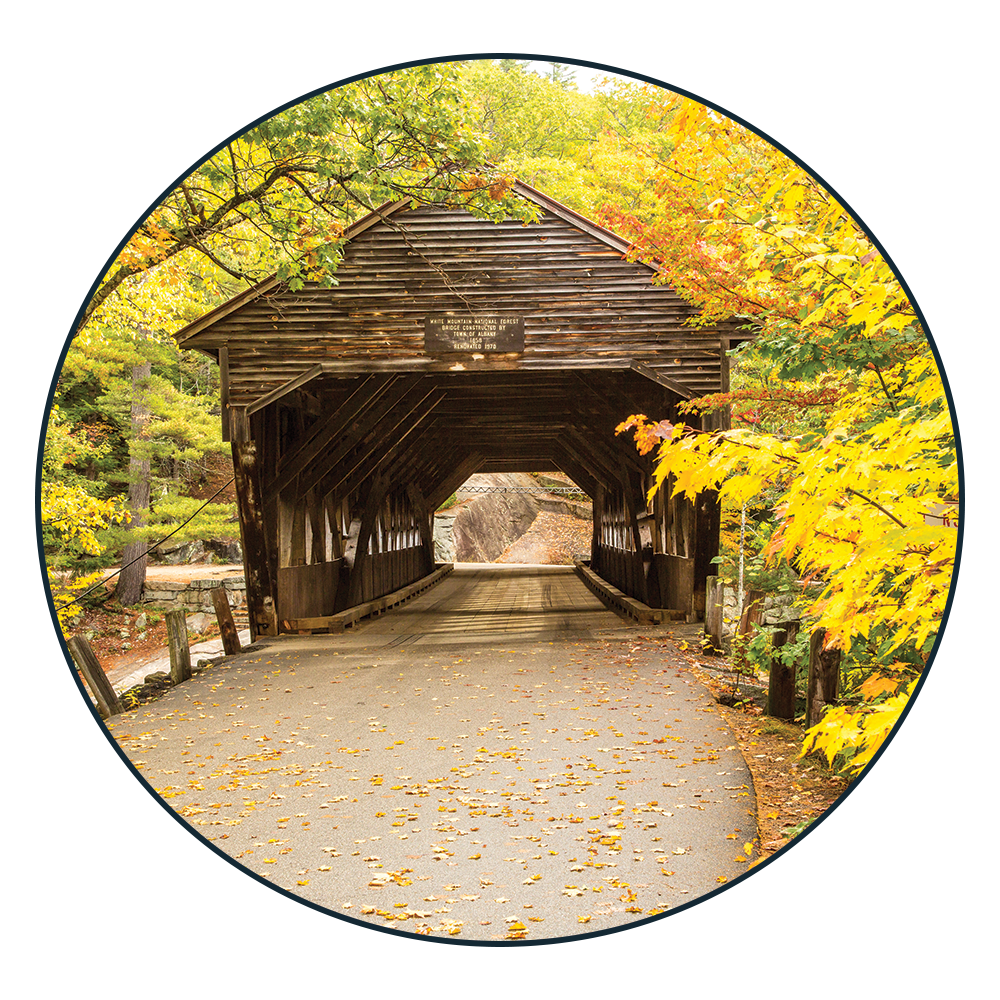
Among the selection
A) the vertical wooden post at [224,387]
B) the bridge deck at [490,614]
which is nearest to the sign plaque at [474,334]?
the vertical wooden post at [224,387]

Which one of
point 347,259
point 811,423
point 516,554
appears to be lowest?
point 516,554

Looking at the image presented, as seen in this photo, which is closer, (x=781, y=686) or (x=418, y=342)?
(x=781, y=686)

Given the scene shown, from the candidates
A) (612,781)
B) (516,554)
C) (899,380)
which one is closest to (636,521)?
(612,781)

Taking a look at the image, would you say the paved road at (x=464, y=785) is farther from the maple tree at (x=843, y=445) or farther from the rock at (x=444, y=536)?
the rock at (x=444, y=536)

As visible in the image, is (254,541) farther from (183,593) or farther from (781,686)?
(781,686)

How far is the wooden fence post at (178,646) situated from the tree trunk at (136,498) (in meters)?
2.05

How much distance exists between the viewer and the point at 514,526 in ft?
144

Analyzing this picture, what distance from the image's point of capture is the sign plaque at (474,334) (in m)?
10.7

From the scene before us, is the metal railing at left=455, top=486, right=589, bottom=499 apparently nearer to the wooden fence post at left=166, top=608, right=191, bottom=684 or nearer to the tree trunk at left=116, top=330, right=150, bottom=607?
the wooden fence post at left=166, top=608, right=191, bottom=684

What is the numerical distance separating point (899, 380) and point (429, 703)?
199 inches

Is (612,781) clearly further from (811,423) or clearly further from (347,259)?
(347,259)

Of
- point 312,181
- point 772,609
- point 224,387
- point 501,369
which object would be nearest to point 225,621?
point 224,387

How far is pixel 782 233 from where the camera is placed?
391cm

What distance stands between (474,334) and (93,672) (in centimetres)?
755
